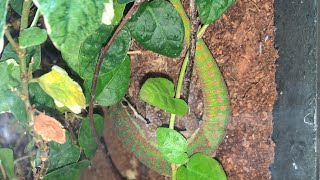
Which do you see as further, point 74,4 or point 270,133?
point 270,133

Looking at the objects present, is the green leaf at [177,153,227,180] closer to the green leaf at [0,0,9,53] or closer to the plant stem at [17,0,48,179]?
the plant stem at [17,0,48,179]

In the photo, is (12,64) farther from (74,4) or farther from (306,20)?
(306,20)

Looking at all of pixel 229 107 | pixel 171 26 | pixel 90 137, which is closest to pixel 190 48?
pixel 171 26

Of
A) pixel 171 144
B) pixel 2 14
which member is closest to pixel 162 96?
pixel 171 144

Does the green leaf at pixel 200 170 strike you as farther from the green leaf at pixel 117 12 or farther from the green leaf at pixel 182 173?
the green leaf at pixel 117 12

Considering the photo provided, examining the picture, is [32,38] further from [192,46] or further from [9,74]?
[192,46]

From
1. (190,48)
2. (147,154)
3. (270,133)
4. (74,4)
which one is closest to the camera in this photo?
(74,4)

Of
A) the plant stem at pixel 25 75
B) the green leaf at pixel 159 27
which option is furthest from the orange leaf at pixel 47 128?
the green leaf at pixel 159 27
